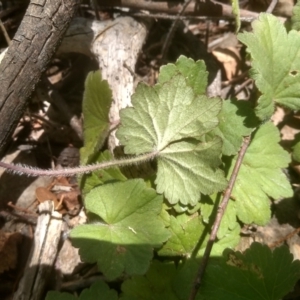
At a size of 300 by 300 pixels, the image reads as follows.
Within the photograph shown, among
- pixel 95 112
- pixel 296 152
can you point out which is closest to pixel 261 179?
pixel 296 152

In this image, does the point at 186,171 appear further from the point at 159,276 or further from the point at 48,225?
the point at 48,225

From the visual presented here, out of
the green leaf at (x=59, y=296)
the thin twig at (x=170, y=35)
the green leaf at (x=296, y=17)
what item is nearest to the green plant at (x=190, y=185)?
the green leaf at (x=59, y=296)

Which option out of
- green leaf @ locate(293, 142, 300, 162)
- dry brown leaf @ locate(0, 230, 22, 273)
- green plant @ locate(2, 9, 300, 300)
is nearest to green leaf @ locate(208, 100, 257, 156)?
green plant @ locate(2, 9, 300, 300)

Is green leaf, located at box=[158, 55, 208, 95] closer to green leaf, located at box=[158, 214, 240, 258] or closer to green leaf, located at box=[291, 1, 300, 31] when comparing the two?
green leaf, located at box=[291, 1, 300, 31]

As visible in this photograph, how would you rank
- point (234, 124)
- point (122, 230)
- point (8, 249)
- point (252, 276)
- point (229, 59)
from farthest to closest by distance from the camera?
1. point (229, 59)
2. point (8, 249)
3. point (234, 124)
4. point (122, 230)
5. point (252, 276)

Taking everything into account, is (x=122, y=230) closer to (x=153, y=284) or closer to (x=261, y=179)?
(x=153, y=284)

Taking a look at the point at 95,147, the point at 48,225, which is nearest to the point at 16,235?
the point at 48,225

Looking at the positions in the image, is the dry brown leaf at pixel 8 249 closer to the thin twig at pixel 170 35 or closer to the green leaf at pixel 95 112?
the green leaf at pixel 95 112
